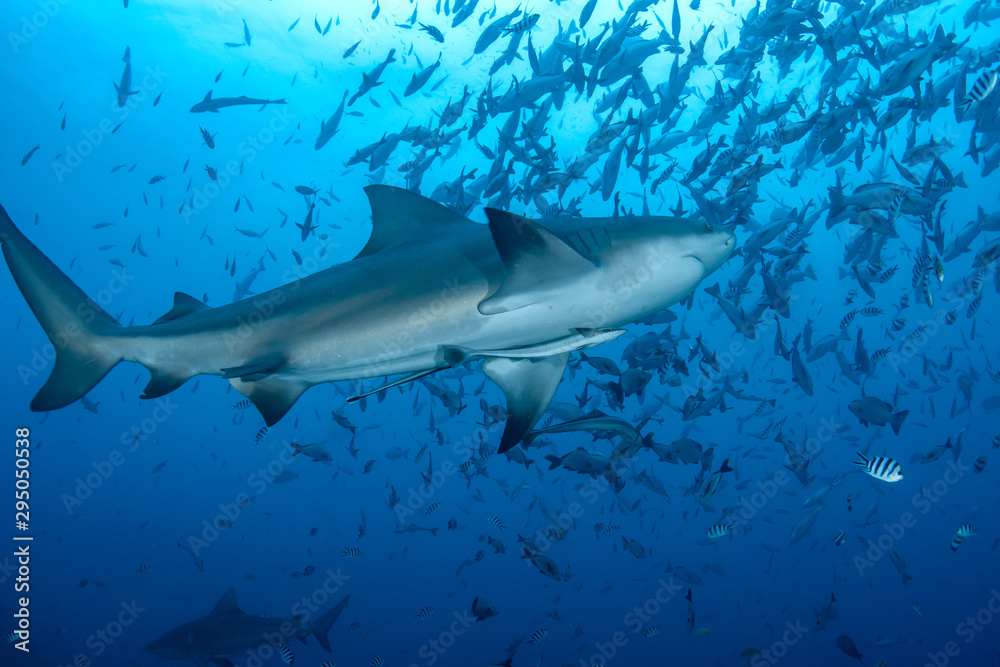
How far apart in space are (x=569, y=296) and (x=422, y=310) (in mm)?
833

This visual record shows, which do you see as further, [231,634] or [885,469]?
[231,634]

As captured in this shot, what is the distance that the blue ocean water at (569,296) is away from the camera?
9.21 m

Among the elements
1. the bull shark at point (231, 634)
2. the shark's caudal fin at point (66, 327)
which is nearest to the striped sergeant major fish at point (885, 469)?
the shark's caudal fin at point (66, 327)

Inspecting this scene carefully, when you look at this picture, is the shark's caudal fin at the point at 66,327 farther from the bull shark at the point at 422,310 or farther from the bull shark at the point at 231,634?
the bull shark at the point at 231,634

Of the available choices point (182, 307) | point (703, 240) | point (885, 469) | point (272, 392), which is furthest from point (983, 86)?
point (182, 307)

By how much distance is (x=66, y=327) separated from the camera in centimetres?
353

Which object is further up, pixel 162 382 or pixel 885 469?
pixel 885 469

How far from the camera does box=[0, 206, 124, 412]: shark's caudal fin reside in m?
3.47

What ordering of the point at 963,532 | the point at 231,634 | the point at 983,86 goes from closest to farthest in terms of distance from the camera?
the point at 983,86 → the point at 963,532 → the point at 231,634

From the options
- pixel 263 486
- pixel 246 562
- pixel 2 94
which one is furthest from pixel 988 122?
pixel 263 486

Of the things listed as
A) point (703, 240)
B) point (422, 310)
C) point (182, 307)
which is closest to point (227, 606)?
point (182, 307)

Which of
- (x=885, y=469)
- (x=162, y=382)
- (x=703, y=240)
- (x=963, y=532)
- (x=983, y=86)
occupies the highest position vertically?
(x=983, y=86)

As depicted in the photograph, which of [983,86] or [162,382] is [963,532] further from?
[162,382]

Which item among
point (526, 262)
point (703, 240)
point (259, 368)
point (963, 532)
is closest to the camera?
point (526, 262)
